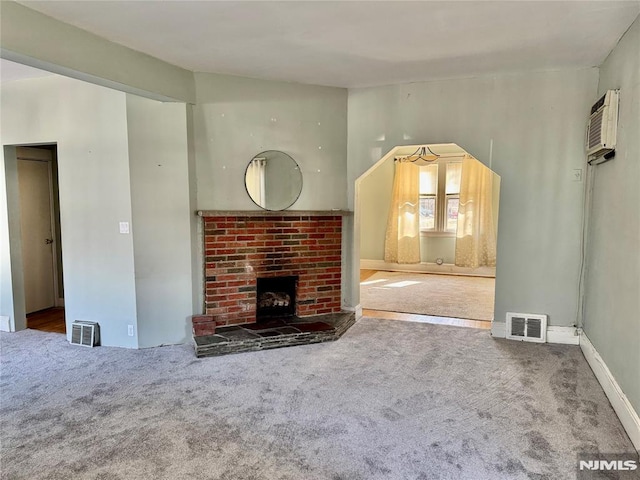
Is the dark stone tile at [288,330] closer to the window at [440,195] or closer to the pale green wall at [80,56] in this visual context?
the pale green wall at [80,56]

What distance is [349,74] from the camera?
156 inches

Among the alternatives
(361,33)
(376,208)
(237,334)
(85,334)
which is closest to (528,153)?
(361,33)

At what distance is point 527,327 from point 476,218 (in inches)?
141

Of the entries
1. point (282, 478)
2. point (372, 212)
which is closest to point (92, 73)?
point (282, 478)

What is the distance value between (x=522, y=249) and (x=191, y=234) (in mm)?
3227

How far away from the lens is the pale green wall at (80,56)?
240 centimetres

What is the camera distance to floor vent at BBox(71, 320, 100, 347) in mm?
3953

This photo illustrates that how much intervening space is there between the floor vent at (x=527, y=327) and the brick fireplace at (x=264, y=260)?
5.90ft

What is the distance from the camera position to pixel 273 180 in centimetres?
431

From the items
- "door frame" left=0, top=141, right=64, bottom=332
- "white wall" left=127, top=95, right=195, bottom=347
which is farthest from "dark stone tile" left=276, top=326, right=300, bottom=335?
"door frame" left=0, top=141, right=64, bottom=332

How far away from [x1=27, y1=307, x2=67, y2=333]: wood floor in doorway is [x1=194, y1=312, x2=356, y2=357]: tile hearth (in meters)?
1.87

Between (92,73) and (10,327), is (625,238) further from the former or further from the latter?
(10,327)

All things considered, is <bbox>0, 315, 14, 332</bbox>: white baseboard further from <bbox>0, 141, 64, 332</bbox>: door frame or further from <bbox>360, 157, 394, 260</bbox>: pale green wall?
<bbox>360, 157, 394, 260</bbox>: pale green wall

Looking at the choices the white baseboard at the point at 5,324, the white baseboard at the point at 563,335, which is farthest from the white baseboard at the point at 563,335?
the white baseboard at the point at 5,324
